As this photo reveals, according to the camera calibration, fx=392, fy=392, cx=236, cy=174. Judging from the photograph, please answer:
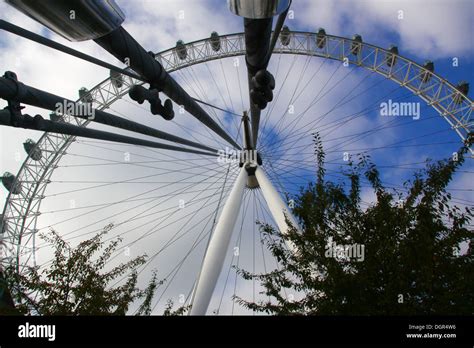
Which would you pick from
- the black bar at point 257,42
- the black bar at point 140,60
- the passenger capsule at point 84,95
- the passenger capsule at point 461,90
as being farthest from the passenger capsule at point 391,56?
the black bar at point 257,42

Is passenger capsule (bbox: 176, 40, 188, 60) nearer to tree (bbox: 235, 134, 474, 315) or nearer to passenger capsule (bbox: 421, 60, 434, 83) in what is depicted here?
passenger capsule (bbox: 421, 60, 434, 83)

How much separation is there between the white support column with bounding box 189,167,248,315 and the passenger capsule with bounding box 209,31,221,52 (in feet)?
42.0

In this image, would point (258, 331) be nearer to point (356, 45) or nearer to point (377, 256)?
point (377, 256)

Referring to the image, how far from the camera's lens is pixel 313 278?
7883mm

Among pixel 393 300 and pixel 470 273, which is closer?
pixel 393 300

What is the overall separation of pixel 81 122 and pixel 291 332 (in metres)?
22.9

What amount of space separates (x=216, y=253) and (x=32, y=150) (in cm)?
1864

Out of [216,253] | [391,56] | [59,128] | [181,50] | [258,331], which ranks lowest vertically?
[216,253]

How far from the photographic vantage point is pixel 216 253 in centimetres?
1432

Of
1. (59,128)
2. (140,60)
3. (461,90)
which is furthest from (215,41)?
(140,60)

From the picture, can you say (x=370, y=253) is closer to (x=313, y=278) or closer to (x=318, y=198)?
(x=313, y=278)

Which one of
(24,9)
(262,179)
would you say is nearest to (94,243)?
(24,9)

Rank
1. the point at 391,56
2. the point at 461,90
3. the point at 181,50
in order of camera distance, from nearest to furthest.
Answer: the point at 461,90 → the point at 391,56 → the point at 181,50

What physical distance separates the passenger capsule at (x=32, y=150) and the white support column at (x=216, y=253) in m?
16.3
